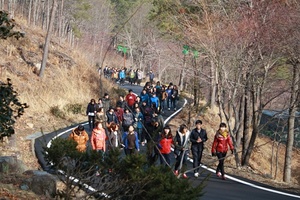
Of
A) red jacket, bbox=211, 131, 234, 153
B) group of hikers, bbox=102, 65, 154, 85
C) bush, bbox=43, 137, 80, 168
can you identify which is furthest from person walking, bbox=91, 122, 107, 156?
group of hikers, bbox=102, 65, 154, 85

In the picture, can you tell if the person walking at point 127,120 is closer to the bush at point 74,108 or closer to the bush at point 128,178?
the bush at point 128,178

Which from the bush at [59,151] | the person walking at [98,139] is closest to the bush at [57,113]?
the person walking at [98,139]

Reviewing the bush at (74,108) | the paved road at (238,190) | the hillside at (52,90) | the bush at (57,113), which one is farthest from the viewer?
the bush at (74,108)

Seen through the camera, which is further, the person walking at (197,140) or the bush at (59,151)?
the person walking at (197,140)

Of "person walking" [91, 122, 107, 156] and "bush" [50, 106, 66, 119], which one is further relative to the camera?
"bush" [50, 106, 66, 119]

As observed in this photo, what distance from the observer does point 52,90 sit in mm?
31312

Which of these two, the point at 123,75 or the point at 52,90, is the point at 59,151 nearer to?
the point at 52,90

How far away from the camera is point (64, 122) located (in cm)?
2580

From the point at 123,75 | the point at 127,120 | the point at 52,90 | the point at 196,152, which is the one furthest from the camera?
the point at 123,75

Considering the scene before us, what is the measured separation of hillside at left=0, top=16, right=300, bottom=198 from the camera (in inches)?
911

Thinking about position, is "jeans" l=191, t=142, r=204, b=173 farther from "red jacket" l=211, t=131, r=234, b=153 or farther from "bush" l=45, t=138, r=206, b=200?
"bush" l=45, t=138, r=206, b=200

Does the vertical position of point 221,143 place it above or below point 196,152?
above

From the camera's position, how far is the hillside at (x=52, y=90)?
911 inches

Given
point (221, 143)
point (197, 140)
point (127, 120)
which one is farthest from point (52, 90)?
point (221, 143)
